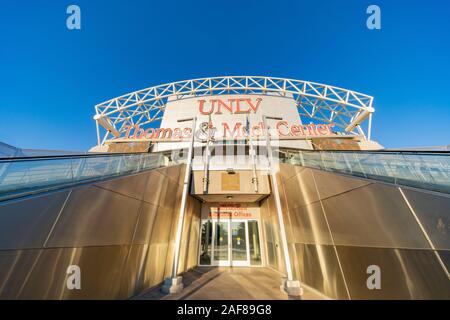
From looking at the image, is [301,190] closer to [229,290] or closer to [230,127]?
[229,290]

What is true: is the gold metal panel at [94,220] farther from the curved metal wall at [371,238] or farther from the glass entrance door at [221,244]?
the glass entrance door at [221,244]

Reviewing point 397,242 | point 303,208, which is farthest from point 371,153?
point 303,208

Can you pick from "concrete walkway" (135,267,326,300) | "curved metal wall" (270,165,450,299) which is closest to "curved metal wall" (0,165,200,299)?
"concrete walkway" (135,267,326,300)

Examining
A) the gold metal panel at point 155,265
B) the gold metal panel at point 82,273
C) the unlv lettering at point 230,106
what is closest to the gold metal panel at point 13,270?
the gold metal panel at point 82,273

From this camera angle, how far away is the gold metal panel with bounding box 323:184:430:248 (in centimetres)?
354

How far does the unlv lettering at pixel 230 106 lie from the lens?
1819 cm

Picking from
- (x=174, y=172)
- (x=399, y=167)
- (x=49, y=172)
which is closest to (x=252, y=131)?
(x=174, y=172)

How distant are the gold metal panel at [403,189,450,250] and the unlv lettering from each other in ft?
51.4

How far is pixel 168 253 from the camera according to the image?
7988 mm

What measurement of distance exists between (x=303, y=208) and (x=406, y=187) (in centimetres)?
342

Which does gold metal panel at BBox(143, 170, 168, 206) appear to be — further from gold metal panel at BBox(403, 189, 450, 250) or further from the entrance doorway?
gold metal panel at BBox(403, 189, 450, 250)

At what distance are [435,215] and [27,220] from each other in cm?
725

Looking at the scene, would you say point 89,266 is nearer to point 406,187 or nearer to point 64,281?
point 64,281

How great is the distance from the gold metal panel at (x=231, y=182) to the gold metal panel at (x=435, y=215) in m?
7.55
